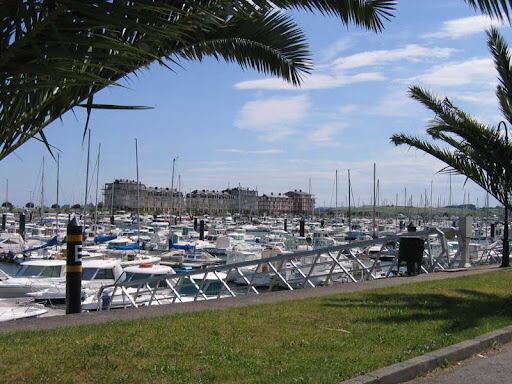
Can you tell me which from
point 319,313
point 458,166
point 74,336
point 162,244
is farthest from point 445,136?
point 162,244

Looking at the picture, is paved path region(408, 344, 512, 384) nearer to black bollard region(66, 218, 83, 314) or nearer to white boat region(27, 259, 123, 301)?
black bollard region(66, 218, 83, 314)

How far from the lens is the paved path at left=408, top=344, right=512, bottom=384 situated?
22.1 feet

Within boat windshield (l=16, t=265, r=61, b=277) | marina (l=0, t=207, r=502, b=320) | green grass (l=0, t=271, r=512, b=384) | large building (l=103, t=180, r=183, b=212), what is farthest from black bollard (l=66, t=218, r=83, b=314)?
large building (l=103, t=180, r=183, b=212)

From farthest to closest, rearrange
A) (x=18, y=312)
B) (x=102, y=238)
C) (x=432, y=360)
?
(x=102, y=238), (x=18, y=312), (x=432, y=360)

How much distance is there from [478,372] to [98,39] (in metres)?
5.55

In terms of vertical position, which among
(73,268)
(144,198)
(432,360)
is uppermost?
(144,198)

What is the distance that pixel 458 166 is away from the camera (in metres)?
15.8

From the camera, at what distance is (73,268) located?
11.8 meters

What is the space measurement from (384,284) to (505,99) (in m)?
4.93

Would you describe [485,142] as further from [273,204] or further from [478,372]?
[273,204]

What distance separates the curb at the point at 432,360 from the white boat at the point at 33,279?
24867 millimetres

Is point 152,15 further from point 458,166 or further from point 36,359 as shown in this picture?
point 458,166

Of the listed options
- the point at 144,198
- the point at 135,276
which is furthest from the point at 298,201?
the point at 135,276

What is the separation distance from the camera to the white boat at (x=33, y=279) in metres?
29.3
